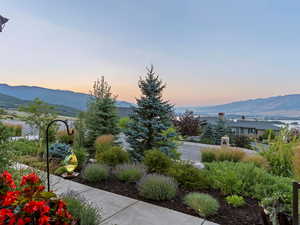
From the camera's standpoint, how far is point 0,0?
6.29m

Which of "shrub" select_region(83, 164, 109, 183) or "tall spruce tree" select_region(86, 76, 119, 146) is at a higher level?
"tall spruce tree" select_region(86, 76, 119, 146)

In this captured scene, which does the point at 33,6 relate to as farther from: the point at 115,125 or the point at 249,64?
the point at 249,64

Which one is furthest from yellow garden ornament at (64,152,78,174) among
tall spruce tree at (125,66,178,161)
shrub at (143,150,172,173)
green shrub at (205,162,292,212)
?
green shrub at (205,162,292,212)

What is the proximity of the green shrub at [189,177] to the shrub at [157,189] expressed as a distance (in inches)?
20.2

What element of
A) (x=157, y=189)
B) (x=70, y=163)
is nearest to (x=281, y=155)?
(x=157, y=189)

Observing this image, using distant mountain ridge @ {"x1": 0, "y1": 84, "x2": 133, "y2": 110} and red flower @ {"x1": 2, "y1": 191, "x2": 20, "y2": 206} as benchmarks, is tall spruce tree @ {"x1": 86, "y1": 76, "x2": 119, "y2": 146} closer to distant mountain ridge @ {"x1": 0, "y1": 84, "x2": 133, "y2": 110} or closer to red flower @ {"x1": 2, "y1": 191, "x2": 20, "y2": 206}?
red flower @ {"x1": 2, "y1": 191, "x2": 20, "y2": 206}

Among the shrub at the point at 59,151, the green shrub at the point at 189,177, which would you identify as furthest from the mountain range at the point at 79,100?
the green shrub at the point at 189,177

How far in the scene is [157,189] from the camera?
3.03m

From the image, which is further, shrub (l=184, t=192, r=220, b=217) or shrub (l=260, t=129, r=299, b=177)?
shrub (l=260, t=129, r=299, b=177)

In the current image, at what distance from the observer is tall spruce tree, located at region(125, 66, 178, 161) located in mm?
6070

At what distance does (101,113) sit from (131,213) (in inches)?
232

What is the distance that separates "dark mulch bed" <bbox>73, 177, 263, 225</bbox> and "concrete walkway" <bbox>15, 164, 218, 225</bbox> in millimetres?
176

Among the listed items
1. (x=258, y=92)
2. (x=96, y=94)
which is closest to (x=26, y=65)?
(x=96, y=94)

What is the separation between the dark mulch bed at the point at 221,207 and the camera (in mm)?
2547
